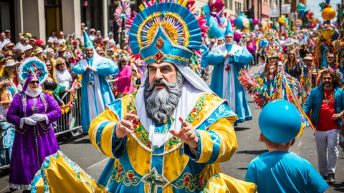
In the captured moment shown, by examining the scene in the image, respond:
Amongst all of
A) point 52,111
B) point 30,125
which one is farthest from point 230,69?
point 30,125

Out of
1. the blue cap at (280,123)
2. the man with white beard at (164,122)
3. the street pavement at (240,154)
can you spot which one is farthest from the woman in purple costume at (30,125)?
the blue cap at (280,123)

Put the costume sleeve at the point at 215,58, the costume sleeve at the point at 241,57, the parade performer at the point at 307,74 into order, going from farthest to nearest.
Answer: the parade performer at the point at 307,74
the costume sleeve at the point at 215,58
the costume sleeve at the point at 241,57

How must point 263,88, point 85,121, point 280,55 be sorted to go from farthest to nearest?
point 85,121
point 280,55
point 263,88

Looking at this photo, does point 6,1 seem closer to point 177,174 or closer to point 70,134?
point 70,134

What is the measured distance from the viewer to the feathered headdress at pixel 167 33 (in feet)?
13.8

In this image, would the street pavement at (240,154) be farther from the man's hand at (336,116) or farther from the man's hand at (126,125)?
the man's hand at (126,125)

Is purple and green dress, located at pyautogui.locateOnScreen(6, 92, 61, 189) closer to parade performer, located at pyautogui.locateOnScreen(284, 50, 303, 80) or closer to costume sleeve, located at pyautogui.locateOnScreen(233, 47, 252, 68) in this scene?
costume sleeve, located at pyautogui.locateOnScreen(233, 47, 252, 68)

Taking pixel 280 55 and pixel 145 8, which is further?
pixel 280 55

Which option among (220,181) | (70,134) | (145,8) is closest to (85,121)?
(70,134)

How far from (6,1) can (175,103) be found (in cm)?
1920

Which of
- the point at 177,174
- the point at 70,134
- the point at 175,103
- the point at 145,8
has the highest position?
the point at 145,8

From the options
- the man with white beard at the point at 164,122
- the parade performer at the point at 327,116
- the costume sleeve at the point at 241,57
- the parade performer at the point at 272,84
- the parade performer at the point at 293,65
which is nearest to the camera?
the man with white beard at the point at 164,122

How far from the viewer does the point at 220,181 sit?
11.6 ft

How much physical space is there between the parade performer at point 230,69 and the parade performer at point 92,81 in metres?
2.33
